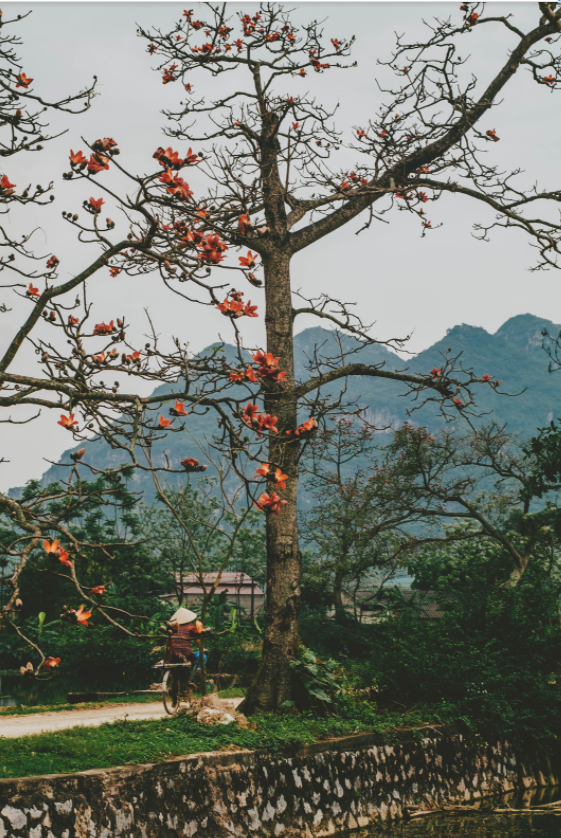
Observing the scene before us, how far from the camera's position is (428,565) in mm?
18828

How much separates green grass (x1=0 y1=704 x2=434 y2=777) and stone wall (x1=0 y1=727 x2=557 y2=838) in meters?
0.17

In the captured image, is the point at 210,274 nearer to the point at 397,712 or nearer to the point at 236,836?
the point at 236,836

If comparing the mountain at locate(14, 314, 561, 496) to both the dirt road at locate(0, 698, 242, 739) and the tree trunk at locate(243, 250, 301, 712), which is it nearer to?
the dirt road at locate(0, 698, 242, 739)

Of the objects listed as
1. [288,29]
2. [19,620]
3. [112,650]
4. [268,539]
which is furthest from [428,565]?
[288,29]

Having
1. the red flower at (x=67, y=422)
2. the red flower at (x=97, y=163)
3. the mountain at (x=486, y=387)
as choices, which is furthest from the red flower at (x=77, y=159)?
the mountain at (x=486, y=387)

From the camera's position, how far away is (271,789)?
5.43m

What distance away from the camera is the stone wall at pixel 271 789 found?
4.29 meters

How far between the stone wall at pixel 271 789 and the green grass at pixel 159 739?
0.17 metres

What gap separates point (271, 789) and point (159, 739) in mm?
880

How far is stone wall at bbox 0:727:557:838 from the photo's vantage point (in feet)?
14.1

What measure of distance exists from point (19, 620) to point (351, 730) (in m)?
12.5

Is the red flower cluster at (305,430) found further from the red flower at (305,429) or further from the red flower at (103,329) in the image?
the red flower at (103,329)

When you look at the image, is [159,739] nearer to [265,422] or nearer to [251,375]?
[265,422]

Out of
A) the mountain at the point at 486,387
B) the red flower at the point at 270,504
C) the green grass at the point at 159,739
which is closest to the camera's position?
the red flower at the point at 270,504
